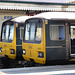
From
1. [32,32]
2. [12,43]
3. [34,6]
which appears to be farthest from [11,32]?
[34,6]

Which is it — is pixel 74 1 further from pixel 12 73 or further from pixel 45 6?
pixel 12 73

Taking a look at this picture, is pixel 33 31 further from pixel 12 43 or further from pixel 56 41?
pixel 12 43

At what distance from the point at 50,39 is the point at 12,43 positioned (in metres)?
3.48

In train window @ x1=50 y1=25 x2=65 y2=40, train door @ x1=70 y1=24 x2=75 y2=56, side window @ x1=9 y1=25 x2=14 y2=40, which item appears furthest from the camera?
side window @ x1=9 y1=25 x2=14 y2=40

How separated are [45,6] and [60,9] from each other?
146cm

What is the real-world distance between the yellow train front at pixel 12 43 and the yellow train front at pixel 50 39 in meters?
2.03

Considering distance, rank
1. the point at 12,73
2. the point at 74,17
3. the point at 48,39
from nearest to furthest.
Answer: the point at 12,73 → the point at 48,39 → the point at 74,17

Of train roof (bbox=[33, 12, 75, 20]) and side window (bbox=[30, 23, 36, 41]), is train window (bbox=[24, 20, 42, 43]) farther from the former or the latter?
train roof (bbox=[33, 12, 75, 20])

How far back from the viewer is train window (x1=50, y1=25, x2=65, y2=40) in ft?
44.7

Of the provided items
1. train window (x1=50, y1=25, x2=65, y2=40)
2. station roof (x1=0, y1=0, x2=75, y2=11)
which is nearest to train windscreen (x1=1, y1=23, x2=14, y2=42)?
train window (x1=50, y1=25, x2=65, y2=40)

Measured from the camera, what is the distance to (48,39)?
13445 mm

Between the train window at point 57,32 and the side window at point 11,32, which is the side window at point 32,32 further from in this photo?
the side window at point 11,32

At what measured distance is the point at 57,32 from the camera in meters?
13.8

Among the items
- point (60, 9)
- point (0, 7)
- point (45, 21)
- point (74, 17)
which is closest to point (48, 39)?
point (45, 21)
